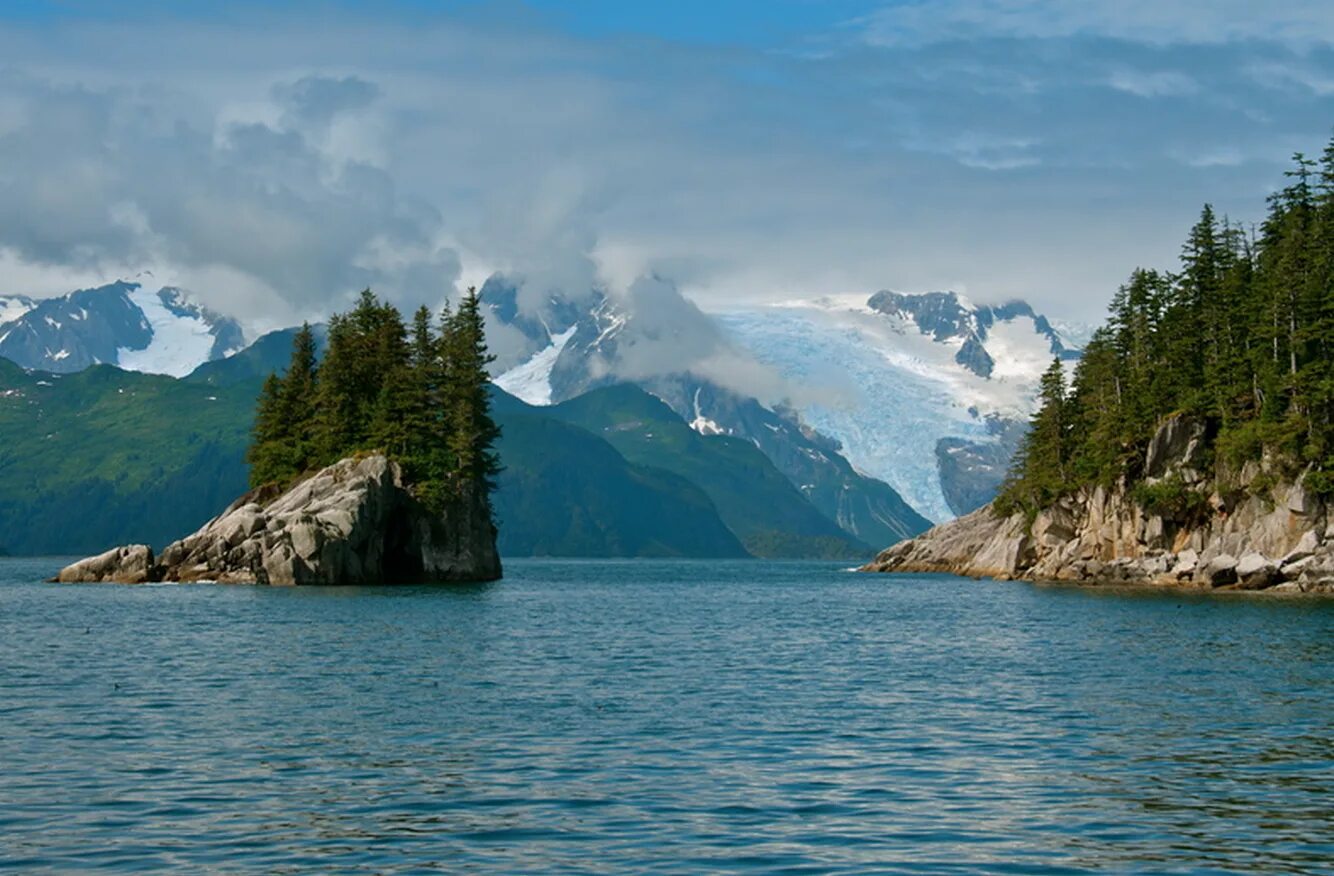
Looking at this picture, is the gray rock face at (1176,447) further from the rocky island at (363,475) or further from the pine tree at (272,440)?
the pine tree at (272,440)

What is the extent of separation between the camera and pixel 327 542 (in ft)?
477

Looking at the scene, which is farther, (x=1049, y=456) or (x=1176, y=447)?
(x=1049, y=456)

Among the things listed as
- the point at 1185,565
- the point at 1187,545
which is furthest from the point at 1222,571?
the point at 1187,545

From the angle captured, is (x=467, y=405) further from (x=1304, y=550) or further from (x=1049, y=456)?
(x=1304, y=550)

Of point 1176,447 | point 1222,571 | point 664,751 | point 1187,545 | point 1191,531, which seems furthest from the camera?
point 1176,447

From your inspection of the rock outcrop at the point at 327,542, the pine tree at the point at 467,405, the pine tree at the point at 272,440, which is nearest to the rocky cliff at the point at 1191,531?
the pine tree at the point at 467,405

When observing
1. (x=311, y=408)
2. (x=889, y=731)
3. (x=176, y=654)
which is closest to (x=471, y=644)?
(x=176, y=654)

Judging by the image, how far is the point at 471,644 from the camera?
8025 cm

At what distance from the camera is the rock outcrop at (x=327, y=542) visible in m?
146

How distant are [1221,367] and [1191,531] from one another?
16639 millimetres

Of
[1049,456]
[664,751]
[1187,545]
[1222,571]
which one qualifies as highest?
[1049,456]

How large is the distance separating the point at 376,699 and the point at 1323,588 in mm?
95797

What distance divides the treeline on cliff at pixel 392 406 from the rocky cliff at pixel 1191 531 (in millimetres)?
68125

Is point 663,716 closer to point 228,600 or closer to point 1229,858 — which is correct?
point 1229,858
